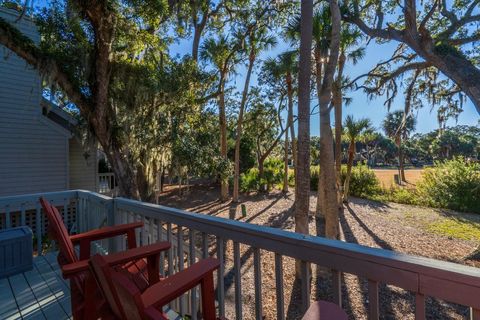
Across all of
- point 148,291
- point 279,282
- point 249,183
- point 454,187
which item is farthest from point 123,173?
point 454,187

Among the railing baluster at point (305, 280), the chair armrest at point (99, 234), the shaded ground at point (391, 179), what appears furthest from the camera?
the shaded ground at point (391, 179)

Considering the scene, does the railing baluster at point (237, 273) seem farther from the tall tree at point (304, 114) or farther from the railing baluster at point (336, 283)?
the tall tree at point (304, 114)

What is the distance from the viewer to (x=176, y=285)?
1122 millimetres

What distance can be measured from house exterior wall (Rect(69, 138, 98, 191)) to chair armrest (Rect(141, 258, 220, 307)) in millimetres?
8700

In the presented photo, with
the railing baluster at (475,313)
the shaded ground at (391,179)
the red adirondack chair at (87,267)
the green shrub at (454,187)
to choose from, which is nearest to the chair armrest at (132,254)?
the red adirondack chair at (87,267)

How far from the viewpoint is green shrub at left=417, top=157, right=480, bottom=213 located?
9.62 m

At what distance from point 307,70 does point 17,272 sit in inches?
173

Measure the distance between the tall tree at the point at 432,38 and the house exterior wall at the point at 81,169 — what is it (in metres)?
8.83

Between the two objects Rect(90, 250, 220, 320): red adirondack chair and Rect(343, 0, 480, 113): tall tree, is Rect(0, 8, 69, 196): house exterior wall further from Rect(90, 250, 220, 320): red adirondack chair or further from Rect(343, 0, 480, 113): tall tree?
Rect(343, 0, 480, 113): tall tree

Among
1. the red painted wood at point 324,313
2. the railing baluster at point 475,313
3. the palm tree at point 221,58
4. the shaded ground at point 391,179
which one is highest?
the palm tree at point 221,58

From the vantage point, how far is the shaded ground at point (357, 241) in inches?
152

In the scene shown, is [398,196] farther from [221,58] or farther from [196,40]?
[196,40]

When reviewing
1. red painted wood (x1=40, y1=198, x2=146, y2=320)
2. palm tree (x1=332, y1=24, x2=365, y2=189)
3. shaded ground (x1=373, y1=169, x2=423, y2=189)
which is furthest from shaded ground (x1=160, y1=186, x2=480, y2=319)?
shaded ground (x1=373, y1=169, x2=423, y2=189)

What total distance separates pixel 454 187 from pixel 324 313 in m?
12.3
